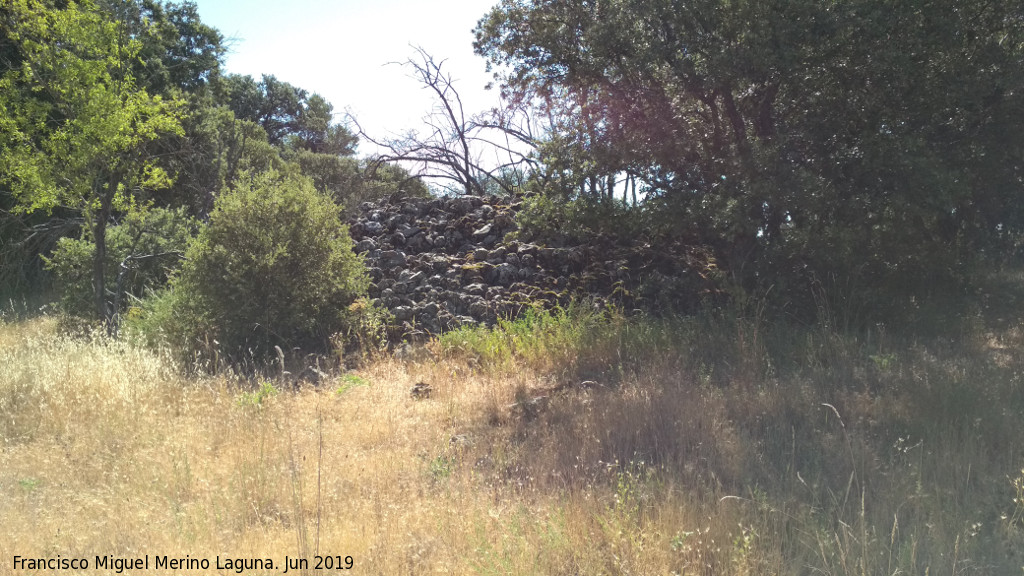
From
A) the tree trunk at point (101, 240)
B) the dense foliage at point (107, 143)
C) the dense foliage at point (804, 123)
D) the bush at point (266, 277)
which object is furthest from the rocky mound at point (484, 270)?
the tree trunk at point (101, 240)

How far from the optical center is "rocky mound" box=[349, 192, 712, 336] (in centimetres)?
942

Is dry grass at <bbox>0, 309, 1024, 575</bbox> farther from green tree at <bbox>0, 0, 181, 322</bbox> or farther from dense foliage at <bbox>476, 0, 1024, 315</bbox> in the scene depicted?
green tree at <bbox>0, 0, 181, 322</bbox>

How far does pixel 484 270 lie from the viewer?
1034 cm

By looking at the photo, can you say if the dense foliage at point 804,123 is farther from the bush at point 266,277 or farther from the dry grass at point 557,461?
the bush at point 266,277

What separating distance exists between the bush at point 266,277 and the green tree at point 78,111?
1.68 meters

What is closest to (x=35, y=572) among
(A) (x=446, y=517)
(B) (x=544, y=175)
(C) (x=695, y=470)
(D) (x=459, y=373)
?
(A) (x=446, y=517)

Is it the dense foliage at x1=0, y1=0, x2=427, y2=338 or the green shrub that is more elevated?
the dense foliage at x1=0, y1=0, x2=427, y2=338

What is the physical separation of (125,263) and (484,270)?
670cm

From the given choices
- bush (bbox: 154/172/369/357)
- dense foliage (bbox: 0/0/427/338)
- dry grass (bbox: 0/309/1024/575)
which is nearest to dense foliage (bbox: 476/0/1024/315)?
dry grass (bbox: 0/309/1024/575)

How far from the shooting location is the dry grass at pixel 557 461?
3.59 m

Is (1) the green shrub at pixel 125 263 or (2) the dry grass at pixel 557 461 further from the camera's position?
(1) the green shrub at pixel 125 263

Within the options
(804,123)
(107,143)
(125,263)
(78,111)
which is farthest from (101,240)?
(804,123)

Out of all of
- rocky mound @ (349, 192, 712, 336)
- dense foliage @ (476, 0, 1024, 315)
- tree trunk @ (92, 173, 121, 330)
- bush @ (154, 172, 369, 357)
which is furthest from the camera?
tree trunk @ (92, 173, 121, 330)

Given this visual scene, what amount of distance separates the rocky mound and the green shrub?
14.5 feet
